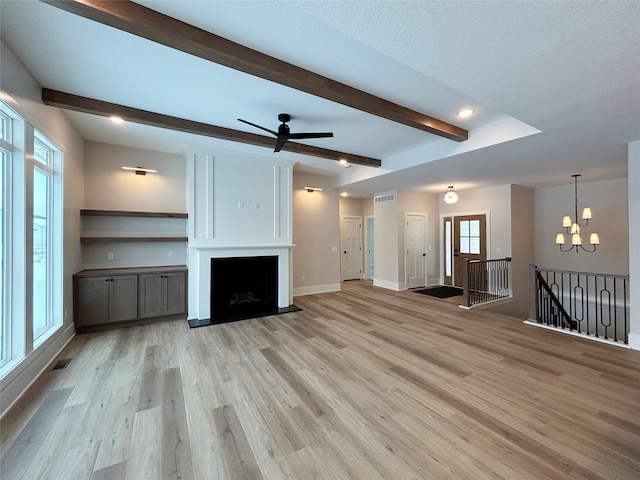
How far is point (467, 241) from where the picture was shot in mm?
7719

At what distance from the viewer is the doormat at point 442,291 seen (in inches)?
269

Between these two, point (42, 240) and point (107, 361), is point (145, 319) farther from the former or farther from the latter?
point (42, 240)

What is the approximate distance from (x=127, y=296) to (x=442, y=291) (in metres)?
7.24

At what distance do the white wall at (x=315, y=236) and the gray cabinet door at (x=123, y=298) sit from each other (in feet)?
11.3

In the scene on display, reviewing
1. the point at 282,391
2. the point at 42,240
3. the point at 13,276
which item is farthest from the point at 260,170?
the point at 282,391

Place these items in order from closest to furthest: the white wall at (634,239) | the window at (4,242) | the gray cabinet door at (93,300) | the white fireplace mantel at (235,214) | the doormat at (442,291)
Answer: the window at (4,242)
the white wall at (634,239)
the gray cabinet door at (93,300)
the white fireplace mantel at (235,214)
the doormat at (442,291)

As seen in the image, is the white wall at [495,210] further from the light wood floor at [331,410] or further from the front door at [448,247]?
the light wood floor at [331,410]

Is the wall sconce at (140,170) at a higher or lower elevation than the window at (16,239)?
higher

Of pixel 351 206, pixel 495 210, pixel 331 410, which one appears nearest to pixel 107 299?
pixel 331 410

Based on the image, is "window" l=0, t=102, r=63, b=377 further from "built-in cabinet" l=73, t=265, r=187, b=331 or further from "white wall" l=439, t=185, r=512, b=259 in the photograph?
"white wall" l=439, t=185, r=512, b=259

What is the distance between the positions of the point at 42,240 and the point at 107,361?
176 cm

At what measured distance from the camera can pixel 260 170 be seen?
5398 millimetres

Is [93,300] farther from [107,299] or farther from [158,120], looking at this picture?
[158,120]

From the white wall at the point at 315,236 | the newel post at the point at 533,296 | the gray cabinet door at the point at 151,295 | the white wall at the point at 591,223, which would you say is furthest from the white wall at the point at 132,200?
the white wall at the point at 591,223
